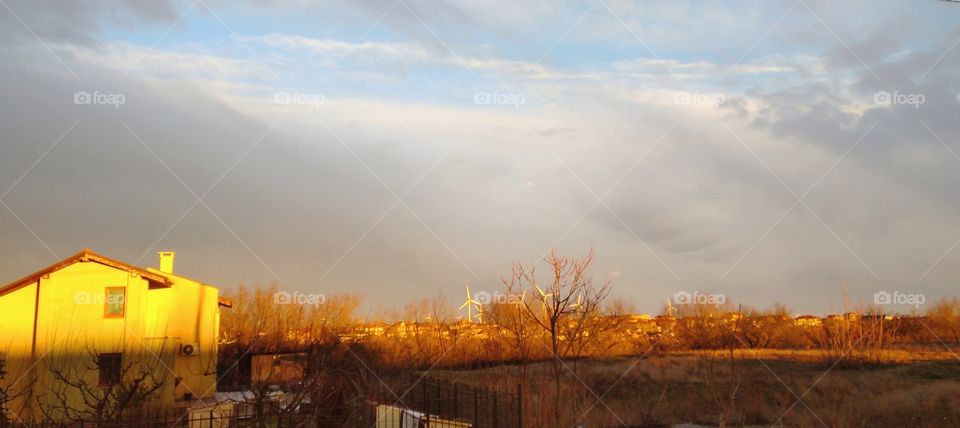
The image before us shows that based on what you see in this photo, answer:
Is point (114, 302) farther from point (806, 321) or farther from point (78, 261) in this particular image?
point (806, 321)

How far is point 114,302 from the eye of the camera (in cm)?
2259

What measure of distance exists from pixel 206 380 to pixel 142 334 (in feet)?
13.1

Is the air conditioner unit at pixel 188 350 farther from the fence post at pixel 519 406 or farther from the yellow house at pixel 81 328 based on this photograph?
the fence post at pixel 519 406

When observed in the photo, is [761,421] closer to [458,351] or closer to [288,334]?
[458,351]

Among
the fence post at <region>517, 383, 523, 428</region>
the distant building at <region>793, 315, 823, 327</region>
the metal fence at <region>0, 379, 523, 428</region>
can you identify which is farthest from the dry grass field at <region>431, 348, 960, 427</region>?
the distant building at <region>793, 315, 823, 327</region>

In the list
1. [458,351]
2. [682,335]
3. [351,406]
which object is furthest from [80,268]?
[682,335]

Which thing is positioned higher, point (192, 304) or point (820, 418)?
point (192, 304)

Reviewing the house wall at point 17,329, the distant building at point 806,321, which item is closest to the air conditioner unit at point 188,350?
the house wall at point 17,329

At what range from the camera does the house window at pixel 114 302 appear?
22.4 metres

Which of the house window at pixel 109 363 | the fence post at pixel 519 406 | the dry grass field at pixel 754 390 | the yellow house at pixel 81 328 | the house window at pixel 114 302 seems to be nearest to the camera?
the fence post at pixel 519 406

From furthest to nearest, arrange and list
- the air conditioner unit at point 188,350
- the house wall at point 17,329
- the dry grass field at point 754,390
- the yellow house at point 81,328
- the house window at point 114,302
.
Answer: the air conditioner unit at point 188,350 → the house window at point 114,302 → the house wall at point 17,329 → the yellow house at point 81,328 → the dry grass field at point 754,390

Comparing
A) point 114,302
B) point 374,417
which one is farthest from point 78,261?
point 374,417

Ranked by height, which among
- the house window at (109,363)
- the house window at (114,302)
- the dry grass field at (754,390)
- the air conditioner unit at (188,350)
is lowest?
the dry grass field at (754,390)

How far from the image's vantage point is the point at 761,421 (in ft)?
66.6
